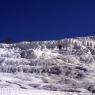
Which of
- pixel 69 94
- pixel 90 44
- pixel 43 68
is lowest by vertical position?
pixel 69 94

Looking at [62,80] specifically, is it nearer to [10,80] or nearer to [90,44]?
[10,80]

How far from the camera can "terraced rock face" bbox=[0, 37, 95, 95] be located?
13.8 meters

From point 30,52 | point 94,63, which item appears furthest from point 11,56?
point 94,63

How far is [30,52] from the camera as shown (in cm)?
1603

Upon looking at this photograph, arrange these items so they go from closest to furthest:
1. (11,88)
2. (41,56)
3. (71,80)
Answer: (11,88), (71,80), (41,56)

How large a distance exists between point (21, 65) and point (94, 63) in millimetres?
2778

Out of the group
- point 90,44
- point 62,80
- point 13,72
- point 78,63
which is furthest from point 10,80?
point 90,44

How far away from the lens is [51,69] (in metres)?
14.7

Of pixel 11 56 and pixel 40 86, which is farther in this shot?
pixel 11 56

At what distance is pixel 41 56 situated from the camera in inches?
630

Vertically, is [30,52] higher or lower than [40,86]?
higher

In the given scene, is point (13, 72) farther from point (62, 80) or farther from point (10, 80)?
point (62, 80)

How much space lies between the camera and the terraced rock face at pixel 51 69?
1375 centimetres

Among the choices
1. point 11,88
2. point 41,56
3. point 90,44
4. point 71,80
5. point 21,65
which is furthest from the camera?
point 90,44
